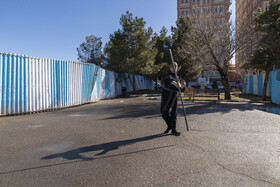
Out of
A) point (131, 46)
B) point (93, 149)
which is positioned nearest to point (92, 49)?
point (131, 46)

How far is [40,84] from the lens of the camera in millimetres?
9852

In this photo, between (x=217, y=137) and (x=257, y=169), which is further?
(x=217, y=137)

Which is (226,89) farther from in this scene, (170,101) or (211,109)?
(170,101)

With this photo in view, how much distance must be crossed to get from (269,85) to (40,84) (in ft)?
53.6

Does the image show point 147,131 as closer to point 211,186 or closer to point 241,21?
point 211,186

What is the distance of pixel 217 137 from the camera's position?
4859 mm

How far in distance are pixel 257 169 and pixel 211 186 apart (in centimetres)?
101

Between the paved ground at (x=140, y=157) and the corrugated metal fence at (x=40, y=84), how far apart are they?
3.62m

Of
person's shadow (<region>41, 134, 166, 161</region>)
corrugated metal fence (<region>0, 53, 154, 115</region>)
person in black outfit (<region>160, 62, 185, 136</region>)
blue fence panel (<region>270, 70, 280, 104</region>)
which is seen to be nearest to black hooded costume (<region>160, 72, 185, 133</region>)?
person in black outfit (<region>160, 62, 185, 136</region>)

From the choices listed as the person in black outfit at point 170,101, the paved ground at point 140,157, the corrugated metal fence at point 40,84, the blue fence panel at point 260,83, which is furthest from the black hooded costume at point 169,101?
the blue fence panel at point 260,83

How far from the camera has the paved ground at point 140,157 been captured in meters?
2.74

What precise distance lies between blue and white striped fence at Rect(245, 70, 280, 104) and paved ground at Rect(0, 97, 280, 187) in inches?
321

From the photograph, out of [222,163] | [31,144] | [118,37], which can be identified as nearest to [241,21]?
[118,37]

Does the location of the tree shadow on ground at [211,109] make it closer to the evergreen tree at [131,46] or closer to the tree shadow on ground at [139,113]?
the tree shadow on ground at [139,113]
